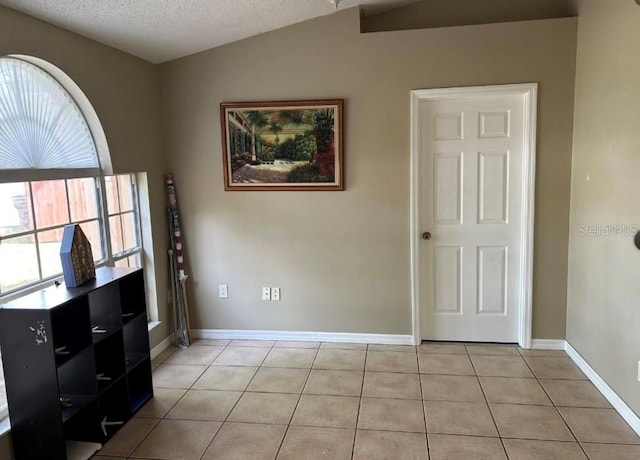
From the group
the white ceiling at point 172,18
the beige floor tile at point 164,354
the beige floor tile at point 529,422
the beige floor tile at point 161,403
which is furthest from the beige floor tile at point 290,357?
the white ceiling at point 172,18

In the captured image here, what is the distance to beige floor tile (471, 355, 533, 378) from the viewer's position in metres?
3.24

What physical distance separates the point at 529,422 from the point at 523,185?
1670 millimetres

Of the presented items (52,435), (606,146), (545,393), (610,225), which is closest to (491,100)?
(606,146)

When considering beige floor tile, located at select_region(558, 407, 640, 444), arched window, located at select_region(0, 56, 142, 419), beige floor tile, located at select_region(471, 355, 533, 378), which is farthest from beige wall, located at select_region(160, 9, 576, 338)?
beige floor tile, located at select_region(558, 407, 640, 444)

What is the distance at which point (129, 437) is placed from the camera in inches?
103

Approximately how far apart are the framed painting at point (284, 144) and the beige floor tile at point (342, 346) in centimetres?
126

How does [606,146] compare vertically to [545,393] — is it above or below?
above

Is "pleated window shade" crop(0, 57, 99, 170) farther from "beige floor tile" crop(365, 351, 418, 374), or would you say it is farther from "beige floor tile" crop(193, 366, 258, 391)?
"beige floor tile" crop(365, 351, 418, 374)

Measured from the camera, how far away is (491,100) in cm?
347

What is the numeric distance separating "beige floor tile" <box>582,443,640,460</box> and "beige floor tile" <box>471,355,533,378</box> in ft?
2.59

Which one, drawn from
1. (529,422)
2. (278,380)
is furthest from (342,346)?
(529,422)

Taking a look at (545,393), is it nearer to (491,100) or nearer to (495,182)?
(495,182)

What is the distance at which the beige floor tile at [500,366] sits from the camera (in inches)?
128

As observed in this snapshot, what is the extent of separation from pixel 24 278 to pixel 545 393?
310 centimetres
